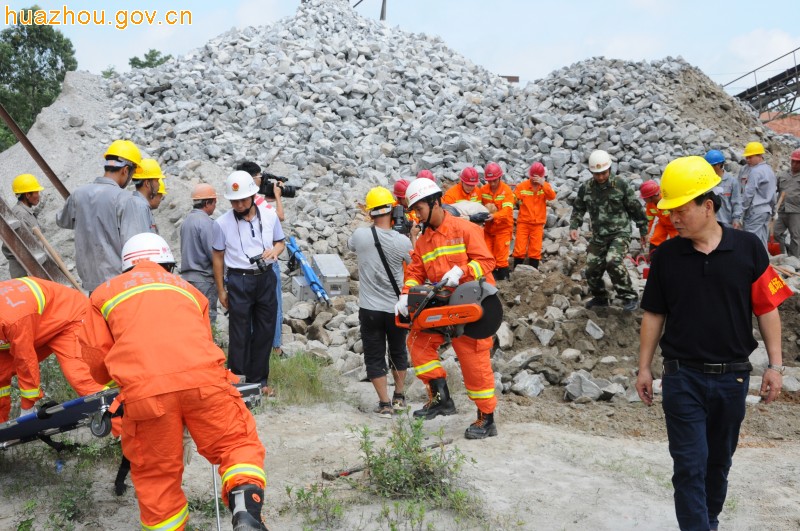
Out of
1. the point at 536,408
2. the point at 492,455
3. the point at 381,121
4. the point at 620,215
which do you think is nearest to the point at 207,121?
the point at 381,121

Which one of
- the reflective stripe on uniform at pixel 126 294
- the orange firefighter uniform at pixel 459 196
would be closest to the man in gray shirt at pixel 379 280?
the reflective stripe on uniform at pixel 126 294

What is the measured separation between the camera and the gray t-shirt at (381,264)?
584 cm

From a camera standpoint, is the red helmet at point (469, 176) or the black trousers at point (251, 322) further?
the red helmet at point (469, 176)

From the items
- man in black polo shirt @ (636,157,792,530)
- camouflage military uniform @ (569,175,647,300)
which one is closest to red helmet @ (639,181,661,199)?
camouflage military uniform @ (569,175,647,300)

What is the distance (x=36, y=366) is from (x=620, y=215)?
611 cm

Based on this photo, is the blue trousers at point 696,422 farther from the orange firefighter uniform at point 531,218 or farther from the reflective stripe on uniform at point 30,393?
the orange firefighter uniform at point 531,218

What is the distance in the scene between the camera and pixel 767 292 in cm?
330

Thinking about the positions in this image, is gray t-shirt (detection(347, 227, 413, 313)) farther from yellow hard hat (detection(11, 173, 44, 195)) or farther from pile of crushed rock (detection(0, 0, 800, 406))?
yellow hard hat (detection(11, 173, 44, 195))

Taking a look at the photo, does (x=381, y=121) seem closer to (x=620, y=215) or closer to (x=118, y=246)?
(x=620, y=215)

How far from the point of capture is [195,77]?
58.2 feet

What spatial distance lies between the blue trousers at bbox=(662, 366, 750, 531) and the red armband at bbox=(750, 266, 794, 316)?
0.32 m

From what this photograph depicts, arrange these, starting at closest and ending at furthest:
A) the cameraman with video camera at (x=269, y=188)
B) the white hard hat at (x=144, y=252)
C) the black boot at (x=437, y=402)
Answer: the white hard hat at (x=144, y=252) < the black boot at (x=437, y=402) < the cameraman with video camera at (x=269, y=188)

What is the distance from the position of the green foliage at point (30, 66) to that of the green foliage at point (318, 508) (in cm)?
2444

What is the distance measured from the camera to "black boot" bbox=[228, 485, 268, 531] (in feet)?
10.2
